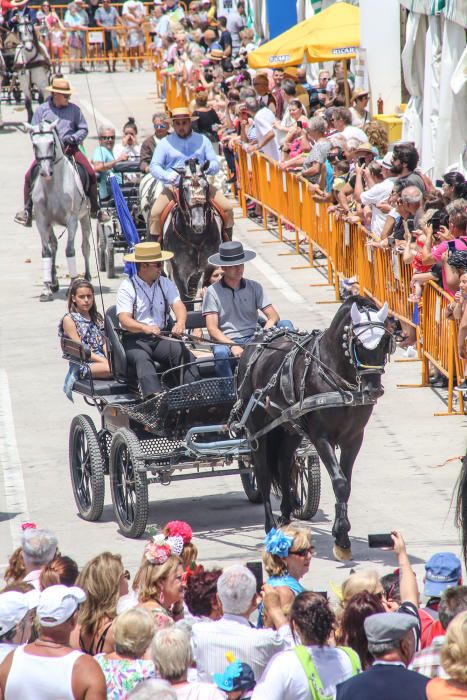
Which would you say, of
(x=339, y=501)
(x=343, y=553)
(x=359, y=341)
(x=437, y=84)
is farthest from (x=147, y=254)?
(x=437, y=84)

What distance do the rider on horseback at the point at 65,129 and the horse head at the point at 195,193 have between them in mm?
5065

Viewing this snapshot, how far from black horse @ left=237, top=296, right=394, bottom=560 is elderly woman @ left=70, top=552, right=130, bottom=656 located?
3389 mm

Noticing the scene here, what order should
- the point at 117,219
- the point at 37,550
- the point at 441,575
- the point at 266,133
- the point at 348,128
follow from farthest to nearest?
1. the point at 266,133
2. the point at 117,219
3. the point at 348,128
4. the point at 37,550
5. the point at 441,575

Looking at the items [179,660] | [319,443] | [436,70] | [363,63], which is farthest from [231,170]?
[179,660]

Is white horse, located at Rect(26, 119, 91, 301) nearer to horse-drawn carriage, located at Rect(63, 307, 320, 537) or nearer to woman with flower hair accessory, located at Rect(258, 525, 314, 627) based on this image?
horse-drawn carriage, located at Rect(63, 307, 320, 537)

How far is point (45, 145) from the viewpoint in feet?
67.8

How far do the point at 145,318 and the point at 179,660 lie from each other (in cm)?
648

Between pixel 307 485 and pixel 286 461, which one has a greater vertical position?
pixel 286 461

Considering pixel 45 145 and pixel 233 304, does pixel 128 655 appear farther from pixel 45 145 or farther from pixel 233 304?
pixel 45 145

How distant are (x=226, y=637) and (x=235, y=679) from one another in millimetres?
451

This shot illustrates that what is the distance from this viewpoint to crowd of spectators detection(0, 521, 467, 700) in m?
6.12

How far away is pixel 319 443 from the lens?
1103 centimetres

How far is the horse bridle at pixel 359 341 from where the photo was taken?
10.5m

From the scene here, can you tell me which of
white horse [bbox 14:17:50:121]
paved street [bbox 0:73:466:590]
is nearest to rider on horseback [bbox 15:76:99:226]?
paved street [bbox 0:73:466:590]
